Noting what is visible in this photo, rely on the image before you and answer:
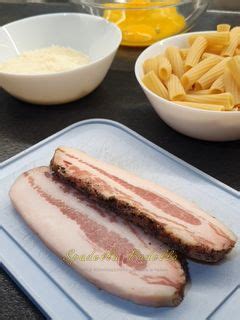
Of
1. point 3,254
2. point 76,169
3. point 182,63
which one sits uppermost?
point 182,63

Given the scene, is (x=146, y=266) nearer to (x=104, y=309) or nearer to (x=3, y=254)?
(x=104, y=309)

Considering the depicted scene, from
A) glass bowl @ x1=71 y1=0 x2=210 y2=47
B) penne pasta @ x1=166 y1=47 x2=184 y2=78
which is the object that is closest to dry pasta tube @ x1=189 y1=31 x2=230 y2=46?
penne pasta @ x1=166 y1=47 x2=184 y2=78

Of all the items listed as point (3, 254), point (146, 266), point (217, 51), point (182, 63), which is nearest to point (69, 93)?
point (182, 63)

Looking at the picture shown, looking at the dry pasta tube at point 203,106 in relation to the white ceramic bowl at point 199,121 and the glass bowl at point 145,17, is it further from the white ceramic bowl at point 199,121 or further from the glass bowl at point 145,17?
the glass bowl at point 145,17

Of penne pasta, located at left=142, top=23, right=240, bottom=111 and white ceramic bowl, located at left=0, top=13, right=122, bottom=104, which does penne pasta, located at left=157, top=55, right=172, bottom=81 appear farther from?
white ceramic bowl, located at left=0, top=13, right=122, bottom=104

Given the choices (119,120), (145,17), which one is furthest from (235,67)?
(145,17)

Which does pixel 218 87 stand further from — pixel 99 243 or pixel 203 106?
pixel 99 243
